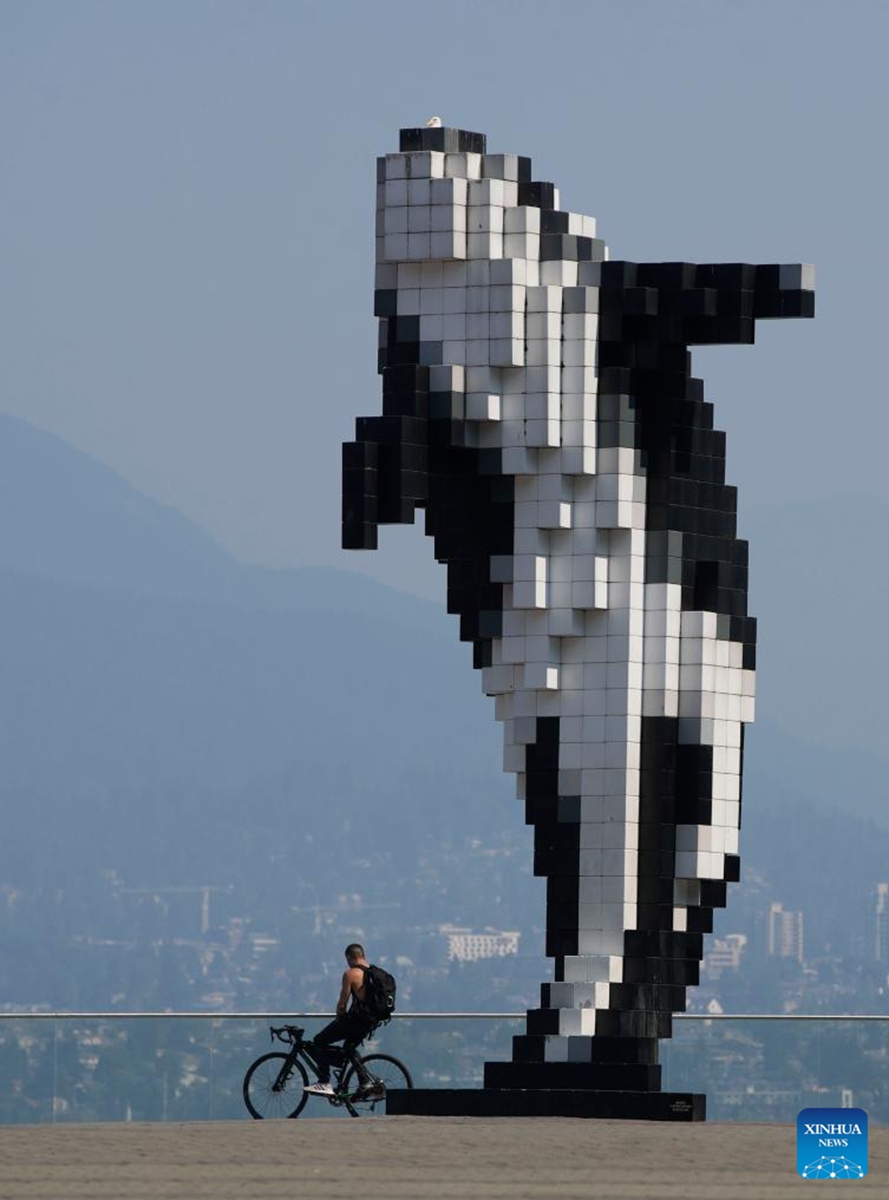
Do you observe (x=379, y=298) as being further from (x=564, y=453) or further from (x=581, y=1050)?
(x=581, y=1050)

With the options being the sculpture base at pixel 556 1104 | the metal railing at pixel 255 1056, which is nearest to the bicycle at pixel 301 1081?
the metal railing at pixel 255 1056

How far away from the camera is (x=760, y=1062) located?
139ft

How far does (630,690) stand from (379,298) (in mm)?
4711

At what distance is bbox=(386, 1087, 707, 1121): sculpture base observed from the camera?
37.4 metres

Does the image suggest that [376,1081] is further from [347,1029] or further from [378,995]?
[378,995]

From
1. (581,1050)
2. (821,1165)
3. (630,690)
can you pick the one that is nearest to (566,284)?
(630,690)

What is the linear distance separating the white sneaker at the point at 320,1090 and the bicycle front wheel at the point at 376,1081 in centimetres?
16

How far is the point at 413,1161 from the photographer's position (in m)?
32.2

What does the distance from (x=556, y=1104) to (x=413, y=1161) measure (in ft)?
18.6

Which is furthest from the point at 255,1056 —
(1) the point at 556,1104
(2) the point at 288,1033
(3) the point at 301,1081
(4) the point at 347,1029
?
(1) the point at 556,1104

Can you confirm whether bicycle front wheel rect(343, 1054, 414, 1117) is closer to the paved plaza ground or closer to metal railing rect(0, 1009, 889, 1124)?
metal railing rect(0, 1009, 889, 1124)

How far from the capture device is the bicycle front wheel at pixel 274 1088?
39.8 meters

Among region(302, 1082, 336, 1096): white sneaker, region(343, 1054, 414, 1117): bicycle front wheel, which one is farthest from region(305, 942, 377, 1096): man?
region(343, 1054, 414, 1117): bicycle front wheel

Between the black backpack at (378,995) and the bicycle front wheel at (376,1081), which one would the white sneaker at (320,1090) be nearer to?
the bicycle front wheel at (376,1081)
